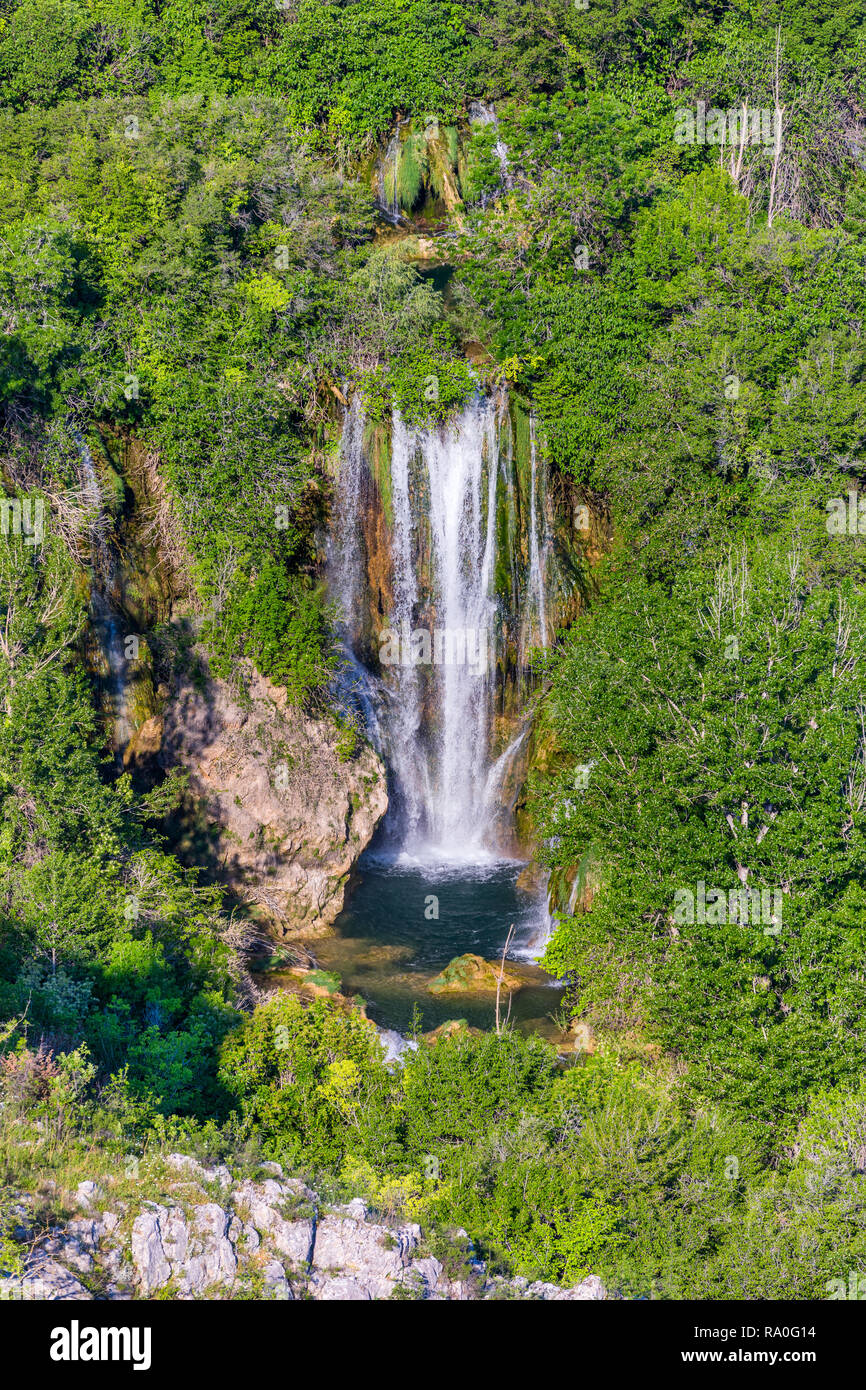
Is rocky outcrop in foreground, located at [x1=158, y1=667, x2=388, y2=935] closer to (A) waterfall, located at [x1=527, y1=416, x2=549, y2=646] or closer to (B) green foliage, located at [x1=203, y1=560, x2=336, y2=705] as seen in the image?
(B) green foliage, located at [x1=203, y1=560, x2=336, y2=705]

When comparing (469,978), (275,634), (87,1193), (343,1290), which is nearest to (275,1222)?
(343,1290)

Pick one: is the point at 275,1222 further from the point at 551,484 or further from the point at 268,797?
the point at 551,484

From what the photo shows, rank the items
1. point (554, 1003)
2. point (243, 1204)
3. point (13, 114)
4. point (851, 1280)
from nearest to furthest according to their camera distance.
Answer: point (243, 1204)
point (851, 1280)
point (554, 1003)
point (13, 114)

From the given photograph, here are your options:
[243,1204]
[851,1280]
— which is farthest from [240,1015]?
[851,1280]

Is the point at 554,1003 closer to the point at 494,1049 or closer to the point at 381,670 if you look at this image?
the point at 494,1049

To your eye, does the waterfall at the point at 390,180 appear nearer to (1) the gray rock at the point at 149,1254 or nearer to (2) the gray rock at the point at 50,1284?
(1) the gray rock at the point at 149,1254

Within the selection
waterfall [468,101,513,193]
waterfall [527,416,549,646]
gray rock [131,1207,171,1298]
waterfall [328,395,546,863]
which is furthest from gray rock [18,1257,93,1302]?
waterfall [468,101,513,193]
